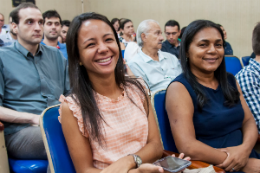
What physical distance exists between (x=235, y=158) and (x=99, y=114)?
28.4 inches

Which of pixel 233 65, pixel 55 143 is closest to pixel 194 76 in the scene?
pixel 55 143

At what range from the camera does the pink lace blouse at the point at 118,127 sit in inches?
41.5

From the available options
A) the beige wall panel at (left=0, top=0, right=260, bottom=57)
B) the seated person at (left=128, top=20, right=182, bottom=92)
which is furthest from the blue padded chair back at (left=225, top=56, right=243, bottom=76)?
the beige wall panel at (left=0, top=0, right=260, bottom=57)

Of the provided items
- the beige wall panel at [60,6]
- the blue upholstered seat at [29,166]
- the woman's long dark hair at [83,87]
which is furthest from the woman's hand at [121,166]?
the beige wall panel at [60,6]

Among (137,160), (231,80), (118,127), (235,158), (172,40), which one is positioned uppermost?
(172,40)

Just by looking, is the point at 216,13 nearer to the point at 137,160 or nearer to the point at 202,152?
the point at 202,152

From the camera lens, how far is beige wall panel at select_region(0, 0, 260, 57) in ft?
16.8

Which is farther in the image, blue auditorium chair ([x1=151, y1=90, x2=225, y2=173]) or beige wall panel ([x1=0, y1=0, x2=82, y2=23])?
beige wall panel ([x1=0, y1=0, x2=82, y2=23])

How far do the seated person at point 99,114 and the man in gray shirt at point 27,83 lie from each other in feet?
1.91

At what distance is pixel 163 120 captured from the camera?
1.40m

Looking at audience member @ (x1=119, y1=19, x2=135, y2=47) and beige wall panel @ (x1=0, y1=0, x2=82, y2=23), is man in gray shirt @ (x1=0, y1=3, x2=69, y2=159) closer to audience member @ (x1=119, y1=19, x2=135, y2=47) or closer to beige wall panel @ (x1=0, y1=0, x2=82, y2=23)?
audience member @ (x1=119, y1=19, x2=135, y2=47)

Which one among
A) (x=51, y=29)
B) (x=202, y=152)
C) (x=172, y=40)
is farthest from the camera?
(x=172, y=40)

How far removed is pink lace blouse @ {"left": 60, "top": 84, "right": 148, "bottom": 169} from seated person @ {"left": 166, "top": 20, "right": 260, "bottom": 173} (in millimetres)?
200

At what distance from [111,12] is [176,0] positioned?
2152mm
